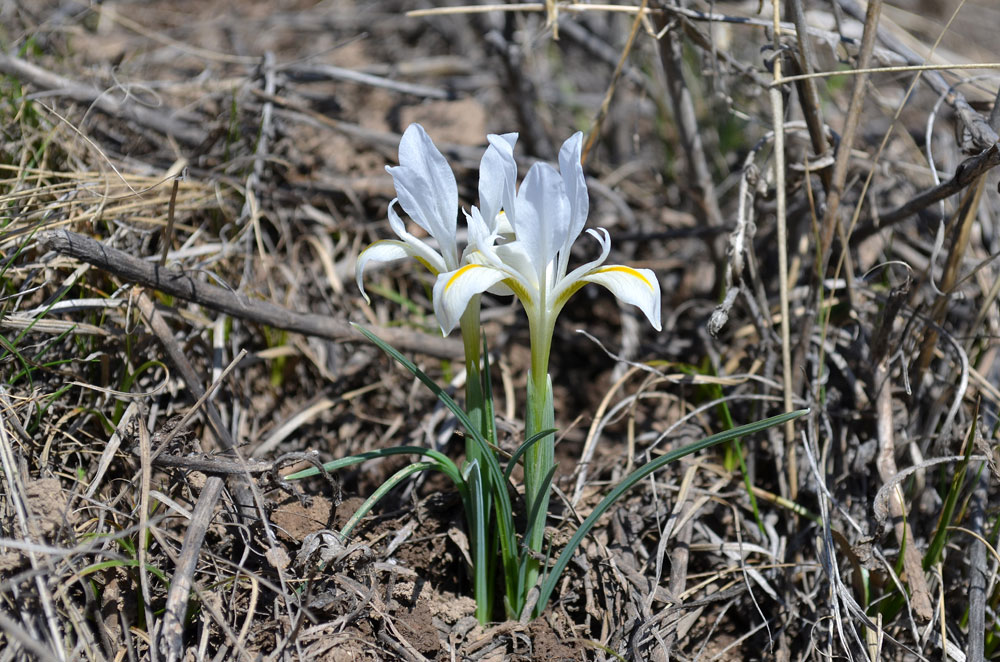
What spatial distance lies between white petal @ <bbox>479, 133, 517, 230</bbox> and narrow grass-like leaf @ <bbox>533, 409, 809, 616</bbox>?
626 mm

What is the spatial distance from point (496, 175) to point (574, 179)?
0.18 m

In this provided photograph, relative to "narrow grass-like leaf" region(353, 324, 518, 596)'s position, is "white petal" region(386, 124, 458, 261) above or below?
above

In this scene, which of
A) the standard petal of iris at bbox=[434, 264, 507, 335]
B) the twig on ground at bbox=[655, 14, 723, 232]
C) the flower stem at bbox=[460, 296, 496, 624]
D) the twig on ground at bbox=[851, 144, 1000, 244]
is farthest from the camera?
the twig on ground at bbox=[655, 14, 723, 232]

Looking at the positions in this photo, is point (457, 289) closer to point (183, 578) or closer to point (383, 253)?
point (383, 253)

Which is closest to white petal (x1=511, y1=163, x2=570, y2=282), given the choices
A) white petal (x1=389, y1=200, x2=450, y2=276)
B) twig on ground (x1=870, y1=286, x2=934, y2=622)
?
white petal (x1=389, y1=200, x2=450, y2=276)

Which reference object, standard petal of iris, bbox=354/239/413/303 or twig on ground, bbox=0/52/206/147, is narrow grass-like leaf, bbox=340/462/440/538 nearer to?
standard petal of iris, bbox=354/239/413/303

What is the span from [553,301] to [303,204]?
154 centimetres

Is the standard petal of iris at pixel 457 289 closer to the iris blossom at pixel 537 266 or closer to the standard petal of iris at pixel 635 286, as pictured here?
the iris blossom at pixel 537 266

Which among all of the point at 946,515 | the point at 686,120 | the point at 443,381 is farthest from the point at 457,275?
the point at 686,120

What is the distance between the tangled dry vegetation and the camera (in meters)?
1.60

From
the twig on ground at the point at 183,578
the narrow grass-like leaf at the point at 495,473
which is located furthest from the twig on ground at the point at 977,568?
the twig on ground at the point at 183,578

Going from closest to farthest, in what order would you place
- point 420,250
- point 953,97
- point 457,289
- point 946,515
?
point 457,289
point 420,250
point 946,515
point 953,97

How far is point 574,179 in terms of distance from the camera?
135 cm

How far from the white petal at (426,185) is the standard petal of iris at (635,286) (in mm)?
328
